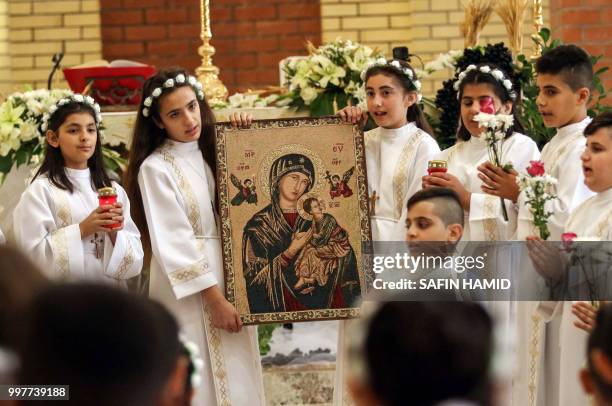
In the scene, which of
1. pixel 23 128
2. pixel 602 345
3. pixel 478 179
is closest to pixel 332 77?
pixel 478 179

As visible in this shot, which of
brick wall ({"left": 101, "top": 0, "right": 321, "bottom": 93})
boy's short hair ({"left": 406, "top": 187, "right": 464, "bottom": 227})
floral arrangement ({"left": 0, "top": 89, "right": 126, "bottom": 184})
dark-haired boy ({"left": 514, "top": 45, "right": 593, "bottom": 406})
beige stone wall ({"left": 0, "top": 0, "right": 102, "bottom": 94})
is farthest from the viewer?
brick wall ({"left": 101, "top": 0, "right": 321, "bottom": 93})

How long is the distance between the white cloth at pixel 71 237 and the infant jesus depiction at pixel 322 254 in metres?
0.70

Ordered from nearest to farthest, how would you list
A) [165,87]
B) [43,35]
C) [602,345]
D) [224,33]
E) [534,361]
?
[602,345] < [534,361] < [165,87] < [43,35] < [224,33]

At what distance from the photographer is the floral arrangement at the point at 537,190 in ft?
15.1

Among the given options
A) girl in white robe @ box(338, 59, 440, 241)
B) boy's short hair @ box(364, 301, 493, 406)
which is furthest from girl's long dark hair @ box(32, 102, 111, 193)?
boy's short hair @ box(364, 301, 493, 406)

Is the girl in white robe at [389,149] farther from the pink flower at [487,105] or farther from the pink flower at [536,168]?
the pink flower at [536,168]

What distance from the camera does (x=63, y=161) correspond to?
5461mm

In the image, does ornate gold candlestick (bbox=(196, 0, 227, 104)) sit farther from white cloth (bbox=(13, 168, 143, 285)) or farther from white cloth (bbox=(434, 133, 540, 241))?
white cloth (bbox=(434, 133, 540, 241))

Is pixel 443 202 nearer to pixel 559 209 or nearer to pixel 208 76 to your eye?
pixel 559 209

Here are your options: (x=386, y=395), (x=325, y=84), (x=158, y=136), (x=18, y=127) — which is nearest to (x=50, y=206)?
(x=158, y=136)

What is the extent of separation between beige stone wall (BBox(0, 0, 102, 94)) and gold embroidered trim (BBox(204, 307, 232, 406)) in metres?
5.19

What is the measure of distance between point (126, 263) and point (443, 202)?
4.75 feet

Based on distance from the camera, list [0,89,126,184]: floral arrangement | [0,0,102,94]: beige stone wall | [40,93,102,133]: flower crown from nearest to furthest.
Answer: [40,93,102,133]: flower crown < [0,89,126,184]: floral arrangement < [0,0,102,94]: beige stone wall

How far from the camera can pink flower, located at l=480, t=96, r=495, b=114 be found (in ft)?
17.2
